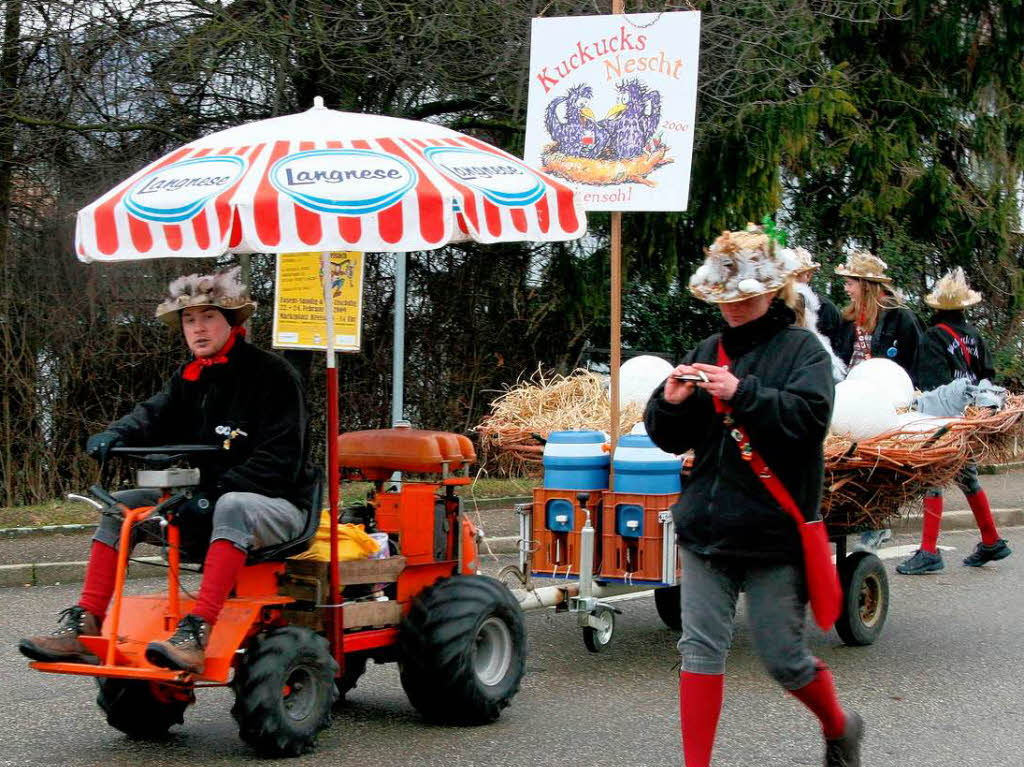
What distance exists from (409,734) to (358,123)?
246 centimetres

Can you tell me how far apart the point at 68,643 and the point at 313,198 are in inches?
72.6

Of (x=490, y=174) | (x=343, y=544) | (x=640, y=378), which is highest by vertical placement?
(x=490, y=174)

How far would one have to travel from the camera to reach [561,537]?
716 centimetres

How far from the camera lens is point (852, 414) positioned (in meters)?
7.07

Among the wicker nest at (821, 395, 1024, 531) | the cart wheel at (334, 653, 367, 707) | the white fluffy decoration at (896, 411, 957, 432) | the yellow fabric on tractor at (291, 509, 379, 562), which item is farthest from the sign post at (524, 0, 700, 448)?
the cart wheel at (334, 653, 367, 707)

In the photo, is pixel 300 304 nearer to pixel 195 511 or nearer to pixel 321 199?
pixel 195 511

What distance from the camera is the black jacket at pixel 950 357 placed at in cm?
863

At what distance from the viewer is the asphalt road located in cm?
545

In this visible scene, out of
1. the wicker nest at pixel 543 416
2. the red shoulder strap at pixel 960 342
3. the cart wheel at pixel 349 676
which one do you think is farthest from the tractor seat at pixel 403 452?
the red shoulder strap at pixel 960 342

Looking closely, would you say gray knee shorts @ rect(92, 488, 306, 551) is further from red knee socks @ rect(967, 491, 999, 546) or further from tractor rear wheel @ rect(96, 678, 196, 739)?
red knee socks @ rect(967, 491, 999, 546)

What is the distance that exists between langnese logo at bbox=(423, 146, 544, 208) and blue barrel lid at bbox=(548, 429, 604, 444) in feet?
5.67

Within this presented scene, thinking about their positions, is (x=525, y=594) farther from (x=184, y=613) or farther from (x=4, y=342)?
(x=4, y=342)

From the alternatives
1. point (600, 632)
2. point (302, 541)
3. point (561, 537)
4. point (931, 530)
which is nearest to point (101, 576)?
point (302, 541)

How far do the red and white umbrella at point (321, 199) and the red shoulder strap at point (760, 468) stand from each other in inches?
50.1
